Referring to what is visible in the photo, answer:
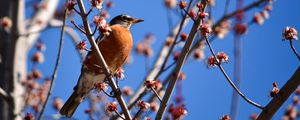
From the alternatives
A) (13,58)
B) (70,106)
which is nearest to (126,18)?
(13,58)

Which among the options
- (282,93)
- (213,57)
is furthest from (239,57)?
(282,93)

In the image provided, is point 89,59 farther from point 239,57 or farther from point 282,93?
point 282,93

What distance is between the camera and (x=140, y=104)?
2867 millimetres

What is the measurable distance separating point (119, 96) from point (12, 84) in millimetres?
2237

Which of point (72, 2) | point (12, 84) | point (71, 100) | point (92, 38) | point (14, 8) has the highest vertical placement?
point (14, 8)

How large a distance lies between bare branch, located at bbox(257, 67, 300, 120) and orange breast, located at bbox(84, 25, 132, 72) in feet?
6.39

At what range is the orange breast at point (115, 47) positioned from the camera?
4270 millimetres

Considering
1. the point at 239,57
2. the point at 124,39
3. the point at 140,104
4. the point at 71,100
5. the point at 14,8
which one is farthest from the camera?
the point at 14,8

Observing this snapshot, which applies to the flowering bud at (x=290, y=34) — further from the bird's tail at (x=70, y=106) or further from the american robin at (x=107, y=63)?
the bird's tail at (x=70, y=106)

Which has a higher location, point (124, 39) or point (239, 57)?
point (124, 39)

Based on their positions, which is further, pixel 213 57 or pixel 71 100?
pixel 71 100

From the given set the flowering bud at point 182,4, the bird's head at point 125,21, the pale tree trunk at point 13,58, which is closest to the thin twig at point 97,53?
the flowering bud at point 182,4

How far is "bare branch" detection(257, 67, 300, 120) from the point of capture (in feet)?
8.14

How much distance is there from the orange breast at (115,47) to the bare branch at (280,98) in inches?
76.7
